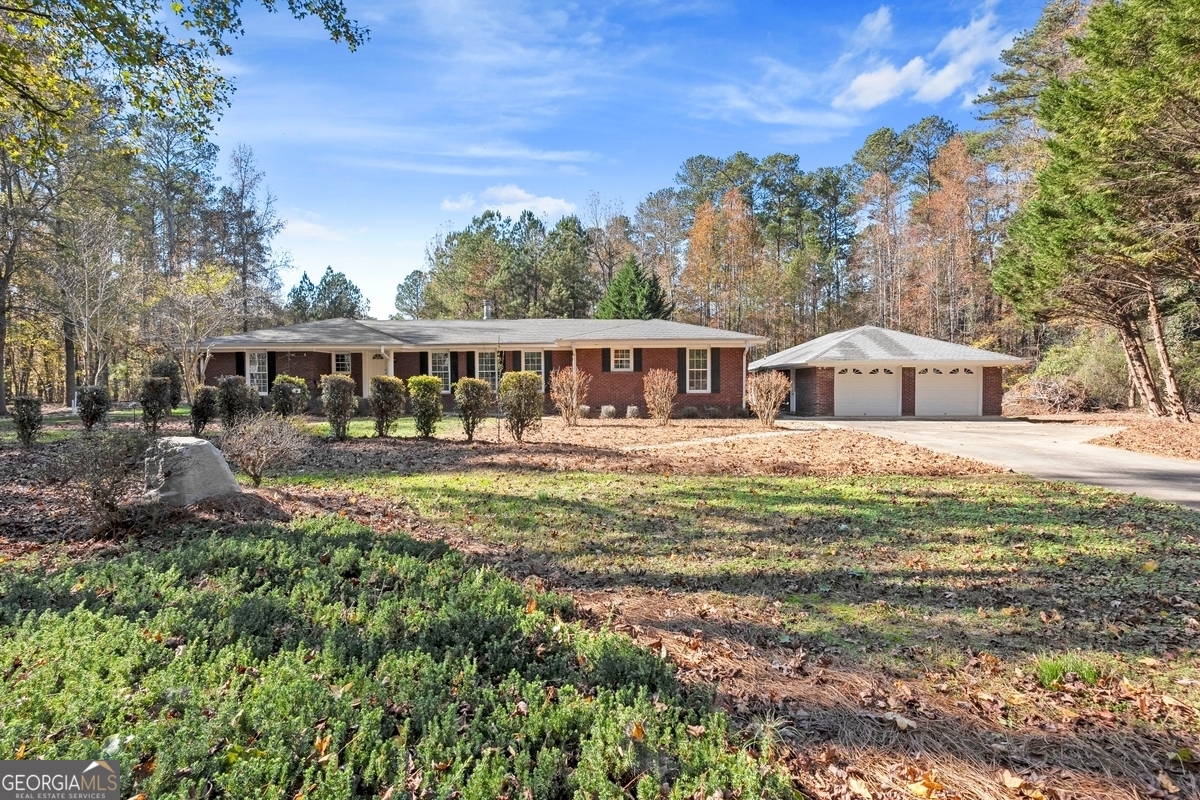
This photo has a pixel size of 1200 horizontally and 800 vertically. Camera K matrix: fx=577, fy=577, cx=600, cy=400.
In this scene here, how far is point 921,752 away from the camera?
7.81 ft

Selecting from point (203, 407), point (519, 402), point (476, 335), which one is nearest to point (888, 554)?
point (519, 402)

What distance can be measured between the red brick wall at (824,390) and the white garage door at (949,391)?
335 cm

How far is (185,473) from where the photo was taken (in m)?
5.18

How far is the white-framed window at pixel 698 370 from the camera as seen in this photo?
775 inches

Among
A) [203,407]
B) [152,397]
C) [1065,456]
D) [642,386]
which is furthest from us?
[642,386]

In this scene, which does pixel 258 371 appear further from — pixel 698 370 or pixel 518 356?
pixel 698 370

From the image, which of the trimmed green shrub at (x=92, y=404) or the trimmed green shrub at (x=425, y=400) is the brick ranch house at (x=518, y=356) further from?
the trimmed green shrub at (x=92, y=404)

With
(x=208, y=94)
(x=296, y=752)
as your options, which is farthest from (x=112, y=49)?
(x=296, y=752)

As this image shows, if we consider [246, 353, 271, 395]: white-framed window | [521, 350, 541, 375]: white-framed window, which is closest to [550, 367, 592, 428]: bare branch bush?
[521, 350, 541, 375]: white-framed window

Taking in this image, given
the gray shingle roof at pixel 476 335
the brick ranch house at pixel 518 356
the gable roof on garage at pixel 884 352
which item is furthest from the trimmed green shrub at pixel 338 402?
the gable roof on garage at pixel 884 352

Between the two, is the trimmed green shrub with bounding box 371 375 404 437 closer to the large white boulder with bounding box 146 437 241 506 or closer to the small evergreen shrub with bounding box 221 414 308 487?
the small evergreen shrub with bounding box 221 414 308 487

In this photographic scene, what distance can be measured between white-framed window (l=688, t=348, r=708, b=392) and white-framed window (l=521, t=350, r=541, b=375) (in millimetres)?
5381

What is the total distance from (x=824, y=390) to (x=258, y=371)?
2082 cm

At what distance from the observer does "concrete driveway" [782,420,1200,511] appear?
26.5ft
